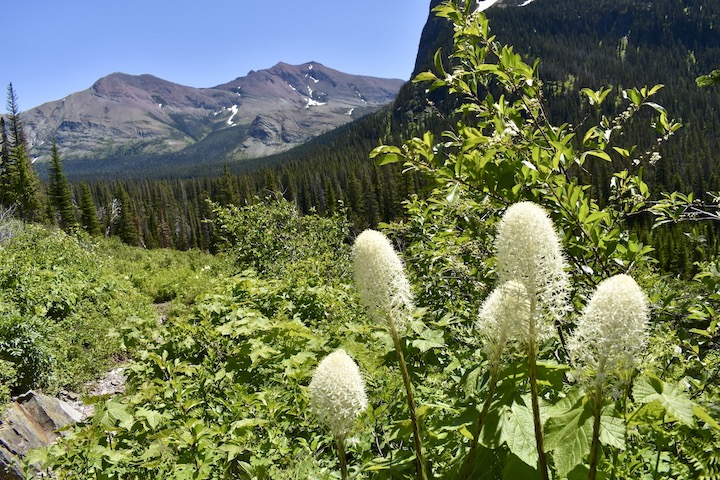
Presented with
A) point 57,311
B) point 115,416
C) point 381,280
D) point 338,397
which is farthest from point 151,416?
point 57,311

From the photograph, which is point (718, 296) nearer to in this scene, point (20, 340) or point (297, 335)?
point (297, 335)

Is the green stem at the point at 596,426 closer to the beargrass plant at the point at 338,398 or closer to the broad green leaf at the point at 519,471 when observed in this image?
the broad green leaf at the point at 519,471

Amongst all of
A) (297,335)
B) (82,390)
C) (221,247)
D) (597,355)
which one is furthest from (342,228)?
(597,355)

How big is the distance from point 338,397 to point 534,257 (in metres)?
1.13

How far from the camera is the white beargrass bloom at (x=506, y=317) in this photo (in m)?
1.74

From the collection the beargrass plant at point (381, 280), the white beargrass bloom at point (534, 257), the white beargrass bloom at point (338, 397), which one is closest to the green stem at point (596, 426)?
the white beargrass bloom at point (534, 257)

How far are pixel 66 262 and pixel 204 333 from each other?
1872 cm

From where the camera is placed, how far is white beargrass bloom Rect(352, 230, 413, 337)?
2.14 m

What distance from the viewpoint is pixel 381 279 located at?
2150mm

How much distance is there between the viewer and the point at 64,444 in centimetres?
405

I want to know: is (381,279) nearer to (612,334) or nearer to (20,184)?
(612,334)

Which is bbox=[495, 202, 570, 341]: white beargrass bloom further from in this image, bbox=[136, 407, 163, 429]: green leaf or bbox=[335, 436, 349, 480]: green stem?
bbox=[136, 407, 163, 429]: green leaf

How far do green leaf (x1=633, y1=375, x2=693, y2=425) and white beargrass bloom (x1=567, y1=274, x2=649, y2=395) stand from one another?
0.12m

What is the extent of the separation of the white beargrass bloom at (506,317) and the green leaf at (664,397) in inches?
19.2
